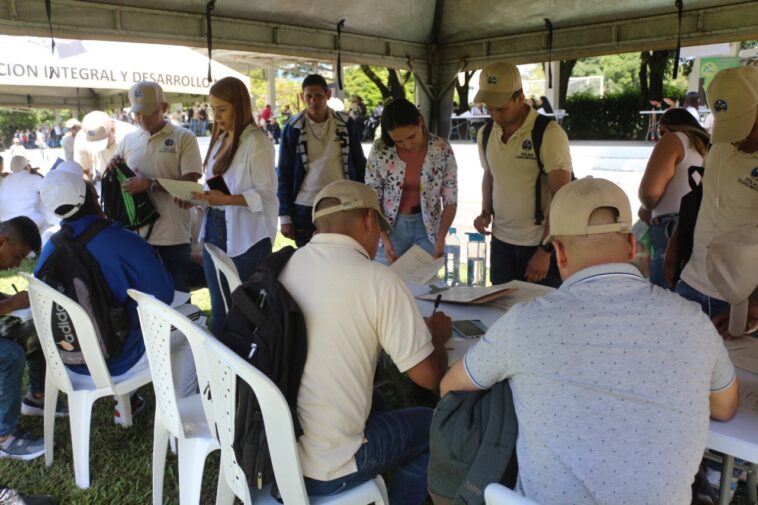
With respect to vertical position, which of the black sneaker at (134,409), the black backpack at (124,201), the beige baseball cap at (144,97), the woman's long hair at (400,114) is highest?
the beige baseball cap at (144,97)

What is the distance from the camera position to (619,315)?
1067mm

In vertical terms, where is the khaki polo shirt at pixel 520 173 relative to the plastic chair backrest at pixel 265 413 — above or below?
above

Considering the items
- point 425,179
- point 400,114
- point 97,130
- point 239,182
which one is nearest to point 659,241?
point 425,179

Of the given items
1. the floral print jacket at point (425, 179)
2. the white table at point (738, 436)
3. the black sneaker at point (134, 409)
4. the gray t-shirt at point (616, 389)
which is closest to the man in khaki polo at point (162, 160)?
the black sneaker at point (134, 409)

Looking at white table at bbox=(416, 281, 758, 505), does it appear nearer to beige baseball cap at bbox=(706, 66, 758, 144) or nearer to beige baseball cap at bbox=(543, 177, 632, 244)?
beige baseball cap at bbox=(543, 177, 632, 244)

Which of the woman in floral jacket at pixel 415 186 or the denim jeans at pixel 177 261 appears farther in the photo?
the denim jeans at pixel 177 261

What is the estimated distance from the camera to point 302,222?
3.67 meters

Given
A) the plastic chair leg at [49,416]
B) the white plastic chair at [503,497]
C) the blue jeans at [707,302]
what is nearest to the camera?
the white plastic chair at [503,497]

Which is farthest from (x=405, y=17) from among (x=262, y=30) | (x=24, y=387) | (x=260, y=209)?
(x=24, y=387)

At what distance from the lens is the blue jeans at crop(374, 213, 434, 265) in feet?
10.2

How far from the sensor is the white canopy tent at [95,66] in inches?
215

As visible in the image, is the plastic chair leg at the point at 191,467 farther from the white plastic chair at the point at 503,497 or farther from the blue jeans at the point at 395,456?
the white plastic chair at the point at 503,497

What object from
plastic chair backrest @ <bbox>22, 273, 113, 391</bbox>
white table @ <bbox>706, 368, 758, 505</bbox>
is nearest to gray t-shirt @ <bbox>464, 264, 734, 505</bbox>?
white table @ <bbox>706, 368, 758, 505</bbox>

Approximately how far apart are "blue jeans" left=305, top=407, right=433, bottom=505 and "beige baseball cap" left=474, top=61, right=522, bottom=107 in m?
1.63
